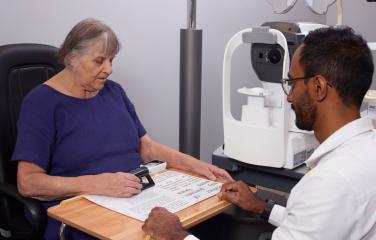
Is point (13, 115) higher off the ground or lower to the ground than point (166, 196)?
higher

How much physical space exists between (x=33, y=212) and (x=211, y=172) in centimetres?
63

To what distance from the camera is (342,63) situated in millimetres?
1020

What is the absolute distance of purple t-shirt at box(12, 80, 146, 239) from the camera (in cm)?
149

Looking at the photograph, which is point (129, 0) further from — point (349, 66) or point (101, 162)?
point (349, 66)

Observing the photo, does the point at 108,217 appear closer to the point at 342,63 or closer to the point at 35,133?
the point at 35,133

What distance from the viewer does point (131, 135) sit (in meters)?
1.73

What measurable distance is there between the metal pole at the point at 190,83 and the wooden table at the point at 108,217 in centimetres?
73

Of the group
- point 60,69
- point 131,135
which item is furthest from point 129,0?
point 131,135

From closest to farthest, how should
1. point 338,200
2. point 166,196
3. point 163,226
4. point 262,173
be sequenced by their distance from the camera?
1. point 338,200
2. point 163,226
3. point 166,196
4. point 262,173

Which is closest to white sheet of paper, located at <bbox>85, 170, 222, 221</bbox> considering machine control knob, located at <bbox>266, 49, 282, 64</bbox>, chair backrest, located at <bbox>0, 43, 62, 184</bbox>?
chair backrest, located at <bbox>0, 43, 62, 184</bbox>

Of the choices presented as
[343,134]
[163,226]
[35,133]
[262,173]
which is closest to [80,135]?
[35,133]

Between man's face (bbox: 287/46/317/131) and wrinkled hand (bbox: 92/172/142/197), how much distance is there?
57 centimetres

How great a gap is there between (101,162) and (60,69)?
41 centimetres

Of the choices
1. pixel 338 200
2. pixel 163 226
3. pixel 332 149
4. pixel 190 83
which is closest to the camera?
pixel 338 200
